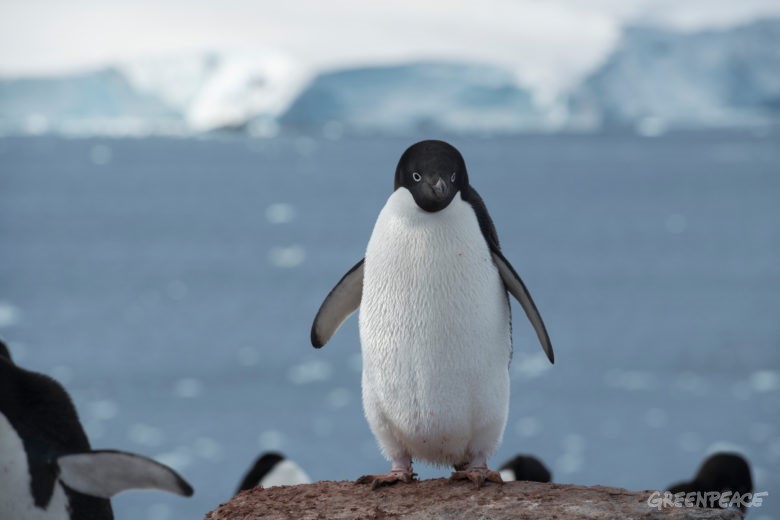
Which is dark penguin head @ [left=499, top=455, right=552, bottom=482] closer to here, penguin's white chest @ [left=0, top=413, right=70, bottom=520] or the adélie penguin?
the adélie penguin

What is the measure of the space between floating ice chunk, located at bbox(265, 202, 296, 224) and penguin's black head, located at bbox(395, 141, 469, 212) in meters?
50.9

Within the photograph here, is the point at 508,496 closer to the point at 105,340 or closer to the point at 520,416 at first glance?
the point at 520,416

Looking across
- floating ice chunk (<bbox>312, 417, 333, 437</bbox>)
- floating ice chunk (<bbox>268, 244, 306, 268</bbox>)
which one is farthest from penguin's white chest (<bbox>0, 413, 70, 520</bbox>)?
floating ice chunk (<bbox>268, 244, 306, 268</bbox>)

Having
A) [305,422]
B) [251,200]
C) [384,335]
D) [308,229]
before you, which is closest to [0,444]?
[384,335]

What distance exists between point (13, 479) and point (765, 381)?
17.1 metres

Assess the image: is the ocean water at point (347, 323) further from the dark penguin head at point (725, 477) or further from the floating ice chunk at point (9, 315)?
the dark penguin head at point (725, 477)

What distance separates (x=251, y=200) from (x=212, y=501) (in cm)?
5216

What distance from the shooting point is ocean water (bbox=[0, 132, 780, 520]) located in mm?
15141

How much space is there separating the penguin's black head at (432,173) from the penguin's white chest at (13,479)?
1279 millimetres

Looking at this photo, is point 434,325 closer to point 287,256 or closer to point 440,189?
point 440,189

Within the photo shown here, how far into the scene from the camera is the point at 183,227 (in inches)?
2068

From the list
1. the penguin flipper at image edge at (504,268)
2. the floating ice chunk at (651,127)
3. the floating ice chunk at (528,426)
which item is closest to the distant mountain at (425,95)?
the floating ice chunk at (528,426)

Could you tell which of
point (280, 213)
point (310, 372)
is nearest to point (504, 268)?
point (310, 372)

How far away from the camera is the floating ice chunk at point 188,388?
1914 centimetres
